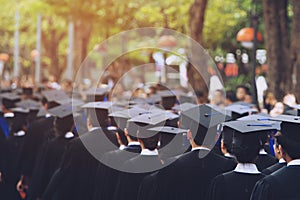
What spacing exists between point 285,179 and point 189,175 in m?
1.28

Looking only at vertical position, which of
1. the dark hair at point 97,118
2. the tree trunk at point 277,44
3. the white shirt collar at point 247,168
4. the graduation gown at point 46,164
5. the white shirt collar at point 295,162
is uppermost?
the tree trunk at point 277,44

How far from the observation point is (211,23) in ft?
105

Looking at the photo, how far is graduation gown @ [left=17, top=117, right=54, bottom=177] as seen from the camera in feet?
36.1

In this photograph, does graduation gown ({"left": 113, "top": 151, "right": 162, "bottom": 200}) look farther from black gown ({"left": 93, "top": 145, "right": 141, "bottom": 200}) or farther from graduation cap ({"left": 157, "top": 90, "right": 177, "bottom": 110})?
graduation cap ({"left": 157, "top": 90, "right": 177, "bottom": 110})

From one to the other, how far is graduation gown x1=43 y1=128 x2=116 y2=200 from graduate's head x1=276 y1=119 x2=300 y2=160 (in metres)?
2.70

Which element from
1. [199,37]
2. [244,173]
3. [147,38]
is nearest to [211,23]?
[147,38]

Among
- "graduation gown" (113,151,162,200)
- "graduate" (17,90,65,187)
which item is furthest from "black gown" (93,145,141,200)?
"graduate" (17,90,65,187)

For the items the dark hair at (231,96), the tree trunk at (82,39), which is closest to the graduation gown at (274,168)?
the dark hair at (231,96)

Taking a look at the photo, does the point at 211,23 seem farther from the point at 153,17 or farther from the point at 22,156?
the point at 22,156

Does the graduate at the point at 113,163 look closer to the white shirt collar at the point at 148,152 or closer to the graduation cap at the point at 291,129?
the white shirt collar at the point at 148,152

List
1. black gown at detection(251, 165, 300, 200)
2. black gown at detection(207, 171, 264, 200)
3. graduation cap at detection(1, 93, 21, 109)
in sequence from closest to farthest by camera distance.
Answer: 1. black gown at detection(251, 165, 300, 200)
2. black gown at detection(207, 171, 264, 200)
3. graduation cap at detection(1, 93, 21, 109)

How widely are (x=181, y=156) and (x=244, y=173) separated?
0.87 meters

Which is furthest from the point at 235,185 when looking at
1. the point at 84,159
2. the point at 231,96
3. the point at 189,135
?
the point at 231,96

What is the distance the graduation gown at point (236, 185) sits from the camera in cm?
643
